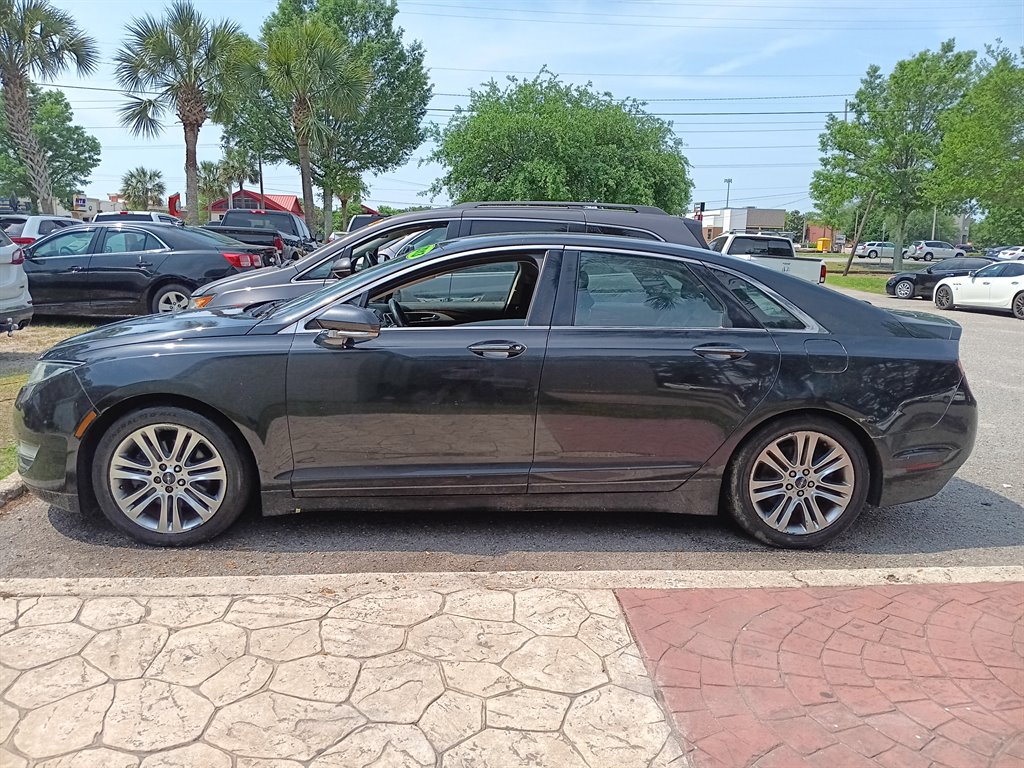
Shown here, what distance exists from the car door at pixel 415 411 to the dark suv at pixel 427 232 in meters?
3.26

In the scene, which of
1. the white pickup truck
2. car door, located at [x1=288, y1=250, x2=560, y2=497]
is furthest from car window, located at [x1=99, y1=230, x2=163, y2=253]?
the white pickup truck

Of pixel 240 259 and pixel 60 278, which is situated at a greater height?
pixel 240 259

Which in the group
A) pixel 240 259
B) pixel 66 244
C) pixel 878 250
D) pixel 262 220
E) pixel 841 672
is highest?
pixel 878 250

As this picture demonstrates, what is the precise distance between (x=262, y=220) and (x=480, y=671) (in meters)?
18.8

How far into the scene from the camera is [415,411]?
12.4 feet

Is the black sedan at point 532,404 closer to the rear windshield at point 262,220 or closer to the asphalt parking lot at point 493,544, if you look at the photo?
the asphalt parking lot at point 493,544

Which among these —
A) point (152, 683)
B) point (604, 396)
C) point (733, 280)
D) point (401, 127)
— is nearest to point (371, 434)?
point (604, 396)

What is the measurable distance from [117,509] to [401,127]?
131ft

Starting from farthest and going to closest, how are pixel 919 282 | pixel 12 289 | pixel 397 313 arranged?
pixel 919 282 < pixel 12 289 < pixel 397 313

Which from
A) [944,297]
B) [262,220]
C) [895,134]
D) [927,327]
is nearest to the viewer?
[927,327]

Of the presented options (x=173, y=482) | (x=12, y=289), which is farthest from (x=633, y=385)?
(x=12, y=289)

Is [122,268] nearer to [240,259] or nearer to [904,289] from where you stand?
[240,259]

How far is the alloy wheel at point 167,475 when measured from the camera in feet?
12.3

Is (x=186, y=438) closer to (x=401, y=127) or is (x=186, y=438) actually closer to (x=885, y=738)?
(x=885, y=738)
